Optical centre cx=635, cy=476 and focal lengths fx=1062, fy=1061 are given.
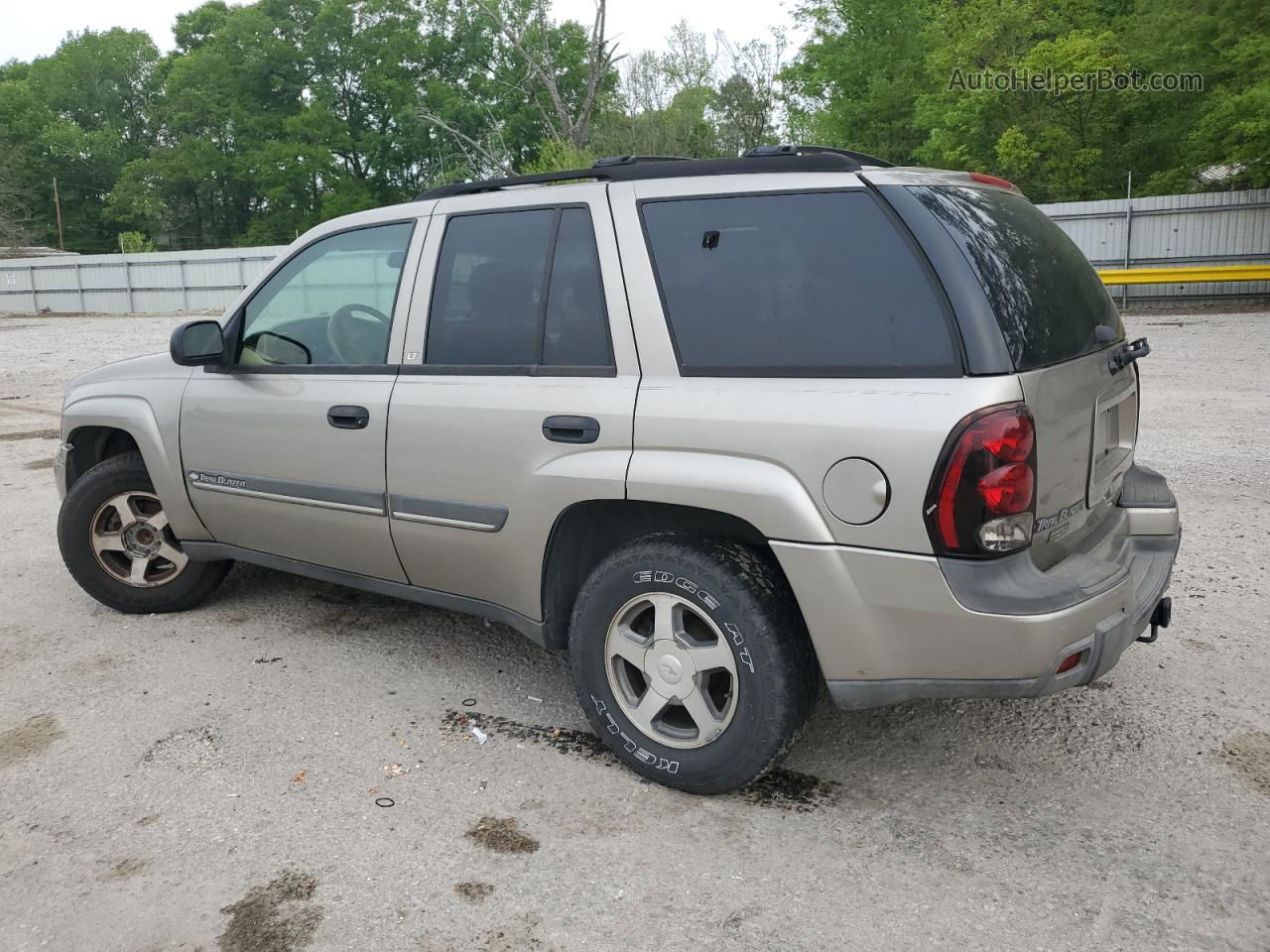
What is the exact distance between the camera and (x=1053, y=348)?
2.96 meters

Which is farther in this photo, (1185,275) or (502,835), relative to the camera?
(1185,275)

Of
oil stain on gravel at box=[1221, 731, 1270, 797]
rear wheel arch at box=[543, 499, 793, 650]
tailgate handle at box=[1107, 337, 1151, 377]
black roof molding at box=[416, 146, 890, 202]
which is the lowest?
oil stain on gravel at box=[1221, 731, 1270, 797]

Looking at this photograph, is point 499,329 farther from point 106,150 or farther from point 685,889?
point 106,150

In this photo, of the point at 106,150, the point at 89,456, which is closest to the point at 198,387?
the point at 89,456

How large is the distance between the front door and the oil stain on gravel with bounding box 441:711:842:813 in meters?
0.63

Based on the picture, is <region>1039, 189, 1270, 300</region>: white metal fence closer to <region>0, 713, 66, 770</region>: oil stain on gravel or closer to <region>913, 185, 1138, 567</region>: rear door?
<region>913, 185, 1138, 567</region>: rear door

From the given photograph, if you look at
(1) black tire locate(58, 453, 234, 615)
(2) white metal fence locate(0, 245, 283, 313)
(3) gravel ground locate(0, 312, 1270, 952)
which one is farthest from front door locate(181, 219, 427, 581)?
(2) white metal fence locate(0, 245, 283, 313)

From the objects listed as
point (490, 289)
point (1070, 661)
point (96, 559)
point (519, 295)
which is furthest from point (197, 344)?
point (1070, 661)

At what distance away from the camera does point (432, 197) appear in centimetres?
404

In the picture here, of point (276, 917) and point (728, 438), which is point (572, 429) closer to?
point (728, 438)

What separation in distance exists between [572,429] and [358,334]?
4.13 feet

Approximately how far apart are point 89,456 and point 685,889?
375 cm

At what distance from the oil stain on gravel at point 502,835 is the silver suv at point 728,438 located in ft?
1.43

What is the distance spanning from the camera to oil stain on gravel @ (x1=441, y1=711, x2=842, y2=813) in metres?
3.22
